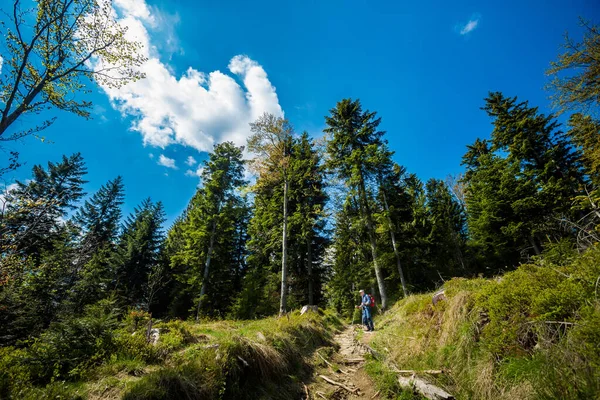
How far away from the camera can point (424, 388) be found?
387 cm

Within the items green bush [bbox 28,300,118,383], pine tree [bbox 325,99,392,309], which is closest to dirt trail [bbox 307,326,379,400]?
green bush [bbox 28,300,118,383]

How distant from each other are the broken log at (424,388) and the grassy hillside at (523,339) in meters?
0.23

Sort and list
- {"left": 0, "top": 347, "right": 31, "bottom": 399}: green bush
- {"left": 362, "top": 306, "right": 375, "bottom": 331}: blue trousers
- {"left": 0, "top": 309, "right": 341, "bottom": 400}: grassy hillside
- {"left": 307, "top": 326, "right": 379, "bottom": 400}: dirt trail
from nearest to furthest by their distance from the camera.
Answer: {"left": 0, "top": 347, "right": 31, "bottom": 399}: green bush < {"left": 0, "top": 309, "right": 341, "bottom": 400}: grassy hillside < {"left": 307, "top": 326, "right": 379, "bottom": 400}: dirt trail < {"left": 362, "top": 306, "right": 375, "bottom": 331}: blue trousers

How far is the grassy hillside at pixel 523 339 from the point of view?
8.38 ft

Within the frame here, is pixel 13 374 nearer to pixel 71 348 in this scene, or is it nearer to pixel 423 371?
pixel 71 348

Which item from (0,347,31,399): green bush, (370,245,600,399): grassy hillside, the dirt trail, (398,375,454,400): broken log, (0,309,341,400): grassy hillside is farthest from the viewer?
the dirt trail

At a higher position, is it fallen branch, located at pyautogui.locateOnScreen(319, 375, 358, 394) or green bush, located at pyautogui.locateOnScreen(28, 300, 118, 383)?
green bush, located at pyautogui.locateOnScreen(28, 300, 118, 383)

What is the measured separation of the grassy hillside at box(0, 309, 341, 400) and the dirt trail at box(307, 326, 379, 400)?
48 centimetres

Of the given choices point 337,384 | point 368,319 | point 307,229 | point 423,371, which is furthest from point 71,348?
point 307,229

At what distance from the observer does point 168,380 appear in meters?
3.36

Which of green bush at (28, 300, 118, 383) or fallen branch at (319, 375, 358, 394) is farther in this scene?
fallen branch at (319, 375, 358, 394)

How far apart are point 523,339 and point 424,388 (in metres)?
1.69

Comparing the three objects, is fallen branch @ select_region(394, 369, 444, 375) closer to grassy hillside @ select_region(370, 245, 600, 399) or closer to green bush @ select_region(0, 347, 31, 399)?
grassy hillside @ select_region(370, 245, 600, 399)

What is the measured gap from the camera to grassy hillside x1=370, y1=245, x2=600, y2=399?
8.38ft
